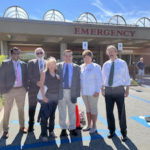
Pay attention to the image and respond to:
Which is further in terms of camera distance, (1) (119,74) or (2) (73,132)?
(2) (73,132)

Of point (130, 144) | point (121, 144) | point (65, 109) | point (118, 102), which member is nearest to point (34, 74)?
point (65, 109)

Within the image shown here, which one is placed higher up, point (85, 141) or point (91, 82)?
point (91, 82)

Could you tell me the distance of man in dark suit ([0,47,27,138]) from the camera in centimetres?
329

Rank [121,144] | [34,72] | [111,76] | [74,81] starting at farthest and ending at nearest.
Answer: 1. [34,72]
2. [74,81]
3. [111,76]
4. [121,144]

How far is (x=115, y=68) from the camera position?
3203mm

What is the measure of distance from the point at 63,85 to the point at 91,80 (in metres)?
0.66

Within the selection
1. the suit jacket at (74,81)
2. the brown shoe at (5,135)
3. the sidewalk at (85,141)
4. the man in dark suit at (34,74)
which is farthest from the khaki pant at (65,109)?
the brown shoe at (5,135)

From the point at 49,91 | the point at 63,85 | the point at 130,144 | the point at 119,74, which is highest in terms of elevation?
the point at 119,74

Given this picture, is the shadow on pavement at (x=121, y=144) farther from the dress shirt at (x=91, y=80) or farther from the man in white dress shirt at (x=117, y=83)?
the dress shirt at (x=91, y=80)

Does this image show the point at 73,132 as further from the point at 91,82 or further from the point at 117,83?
the point at 117,83

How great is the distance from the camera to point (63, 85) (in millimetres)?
3301

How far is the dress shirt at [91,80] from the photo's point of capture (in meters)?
3.40

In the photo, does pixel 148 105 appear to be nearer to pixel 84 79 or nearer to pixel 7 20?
pixel 84 79

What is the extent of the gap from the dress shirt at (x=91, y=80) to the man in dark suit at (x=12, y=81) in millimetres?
1397
